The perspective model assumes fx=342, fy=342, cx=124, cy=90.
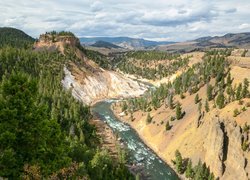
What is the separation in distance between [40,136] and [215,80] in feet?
297

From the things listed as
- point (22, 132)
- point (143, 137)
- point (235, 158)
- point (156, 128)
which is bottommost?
point (143, 137)

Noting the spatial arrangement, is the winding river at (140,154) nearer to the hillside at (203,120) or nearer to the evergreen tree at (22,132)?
the hillside at (203,120)

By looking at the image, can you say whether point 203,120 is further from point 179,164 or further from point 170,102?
point 170,102

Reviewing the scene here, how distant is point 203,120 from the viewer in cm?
9669

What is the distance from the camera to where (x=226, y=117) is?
87875mm

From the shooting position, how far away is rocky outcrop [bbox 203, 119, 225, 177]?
78250 mm

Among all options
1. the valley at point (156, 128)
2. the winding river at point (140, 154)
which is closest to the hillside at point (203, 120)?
the valley at point (156, 128)

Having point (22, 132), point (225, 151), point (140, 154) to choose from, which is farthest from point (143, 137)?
point (22, 132)

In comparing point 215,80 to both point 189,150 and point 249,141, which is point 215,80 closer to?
point 189,150

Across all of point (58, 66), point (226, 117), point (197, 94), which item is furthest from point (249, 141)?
point (58, 66)

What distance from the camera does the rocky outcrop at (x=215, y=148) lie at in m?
78.2

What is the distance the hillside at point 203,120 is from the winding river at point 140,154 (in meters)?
2.32

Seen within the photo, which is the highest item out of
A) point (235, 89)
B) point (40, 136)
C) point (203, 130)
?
point (40, 136)

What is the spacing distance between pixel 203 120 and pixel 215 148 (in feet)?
53.4
